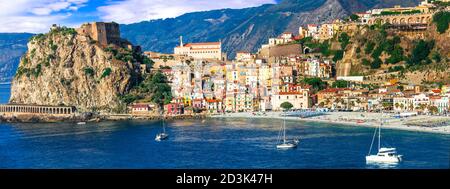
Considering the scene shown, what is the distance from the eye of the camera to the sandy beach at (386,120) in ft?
47.3

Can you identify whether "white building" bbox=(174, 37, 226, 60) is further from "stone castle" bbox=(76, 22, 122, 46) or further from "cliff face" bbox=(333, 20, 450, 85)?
"cliff face" bbox=(333, 20, 450, 85)

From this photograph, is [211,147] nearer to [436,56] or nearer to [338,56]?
[436,56]

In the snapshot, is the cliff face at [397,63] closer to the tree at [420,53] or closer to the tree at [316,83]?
the tree at [420,53]

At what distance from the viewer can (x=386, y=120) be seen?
16062mm

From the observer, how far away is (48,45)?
23.9 metres

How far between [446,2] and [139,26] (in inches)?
1444

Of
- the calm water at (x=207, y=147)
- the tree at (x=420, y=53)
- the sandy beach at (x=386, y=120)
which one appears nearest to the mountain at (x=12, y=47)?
the calm water at (x=207, y=147)

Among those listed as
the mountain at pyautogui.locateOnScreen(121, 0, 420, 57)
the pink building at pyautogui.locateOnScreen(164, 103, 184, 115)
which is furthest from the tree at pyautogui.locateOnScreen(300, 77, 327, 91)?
the mountain at pyautogui.locateOnScreen(121, 0, 420, 57)

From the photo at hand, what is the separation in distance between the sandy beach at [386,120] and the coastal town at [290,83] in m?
0.31

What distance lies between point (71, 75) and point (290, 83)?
7.55m

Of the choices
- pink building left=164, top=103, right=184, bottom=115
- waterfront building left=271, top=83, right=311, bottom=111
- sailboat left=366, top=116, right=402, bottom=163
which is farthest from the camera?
pink building left=164, top=103, right=184, bottom=115

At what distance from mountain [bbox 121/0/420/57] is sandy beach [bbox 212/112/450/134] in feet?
115

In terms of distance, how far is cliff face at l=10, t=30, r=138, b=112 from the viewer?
73.6 ft
